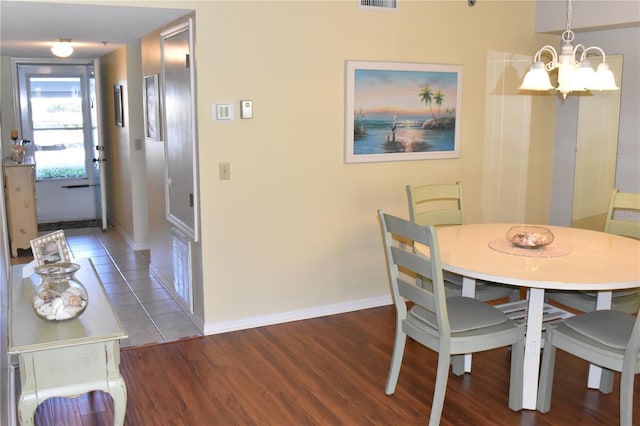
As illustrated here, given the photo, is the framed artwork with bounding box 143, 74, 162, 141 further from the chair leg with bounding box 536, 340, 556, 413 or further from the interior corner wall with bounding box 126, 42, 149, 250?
the chair leg with bounding box 536, 340, 556, 413

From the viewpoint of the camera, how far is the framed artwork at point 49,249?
3059 millimetres

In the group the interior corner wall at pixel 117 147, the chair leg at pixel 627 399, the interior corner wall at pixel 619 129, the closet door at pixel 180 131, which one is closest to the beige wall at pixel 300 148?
the closet door at pixel 180 131

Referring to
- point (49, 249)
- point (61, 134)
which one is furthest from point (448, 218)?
point (61, 134)

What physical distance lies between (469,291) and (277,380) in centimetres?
115

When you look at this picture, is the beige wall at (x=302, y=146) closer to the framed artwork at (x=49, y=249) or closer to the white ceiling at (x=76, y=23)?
the white ceiling at (x=76, y=23)

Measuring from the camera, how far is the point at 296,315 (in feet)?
14.1

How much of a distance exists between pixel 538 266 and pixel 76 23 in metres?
3.21

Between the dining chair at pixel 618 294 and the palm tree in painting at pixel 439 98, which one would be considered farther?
the palm tree in painting at pixel 439 98

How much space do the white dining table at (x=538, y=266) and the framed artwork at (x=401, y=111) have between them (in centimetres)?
105

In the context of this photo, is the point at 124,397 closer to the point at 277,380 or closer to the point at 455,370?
the point at 277,380

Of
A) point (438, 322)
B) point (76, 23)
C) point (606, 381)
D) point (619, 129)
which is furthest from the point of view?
point (619, 129)

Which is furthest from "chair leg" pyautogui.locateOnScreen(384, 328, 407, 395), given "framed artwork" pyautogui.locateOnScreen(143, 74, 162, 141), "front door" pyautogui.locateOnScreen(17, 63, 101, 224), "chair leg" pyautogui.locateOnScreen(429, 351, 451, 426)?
"front door" pyautogui.locateOnScreen(17, 63, 101, 224)

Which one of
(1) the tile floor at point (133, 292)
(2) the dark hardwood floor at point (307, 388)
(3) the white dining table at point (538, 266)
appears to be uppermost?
(3) the white dining table at point (538, 266)

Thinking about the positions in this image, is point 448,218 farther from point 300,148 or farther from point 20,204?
point 20,204
